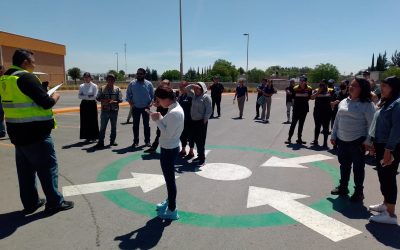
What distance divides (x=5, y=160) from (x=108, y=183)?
289cm

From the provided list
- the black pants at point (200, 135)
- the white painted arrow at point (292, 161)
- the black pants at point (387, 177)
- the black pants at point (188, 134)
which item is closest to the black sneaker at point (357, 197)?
the black pants at point (387, 177)

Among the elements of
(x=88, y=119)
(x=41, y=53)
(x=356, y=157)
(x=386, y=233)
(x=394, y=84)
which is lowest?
(x=386, y=233)

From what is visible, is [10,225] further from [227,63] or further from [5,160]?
[227,63]

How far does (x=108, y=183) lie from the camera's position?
18.4 ft

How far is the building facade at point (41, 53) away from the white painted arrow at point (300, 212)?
43810 millimetres

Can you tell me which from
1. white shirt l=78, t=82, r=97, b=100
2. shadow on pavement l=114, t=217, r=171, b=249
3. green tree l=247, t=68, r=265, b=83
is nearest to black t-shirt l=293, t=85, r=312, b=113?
white shirt l=78, t=82, r=97, b=100

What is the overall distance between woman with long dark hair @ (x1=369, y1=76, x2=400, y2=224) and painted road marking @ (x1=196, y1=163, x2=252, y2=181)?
95.6 inches

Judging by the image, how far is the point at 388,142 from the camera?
4031 mm

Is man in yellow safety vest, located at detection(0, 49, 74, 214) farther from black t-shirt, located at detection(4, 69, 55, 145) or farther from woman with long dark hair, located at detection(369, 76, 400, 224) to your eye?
woman with long dark hair, located at detection(369, 76, 400, 224)

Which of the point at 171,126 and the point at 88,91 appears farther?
the point at 88,91

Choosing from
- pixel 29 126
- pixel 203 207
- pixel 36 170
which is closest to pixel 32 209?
pixel 36 170

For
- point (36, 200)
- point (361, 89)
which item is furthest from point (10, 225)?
point (361, 89)

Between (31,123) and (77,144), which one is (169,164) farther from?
(77,144)

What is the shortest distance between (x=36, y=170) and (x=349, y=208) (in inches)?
176
